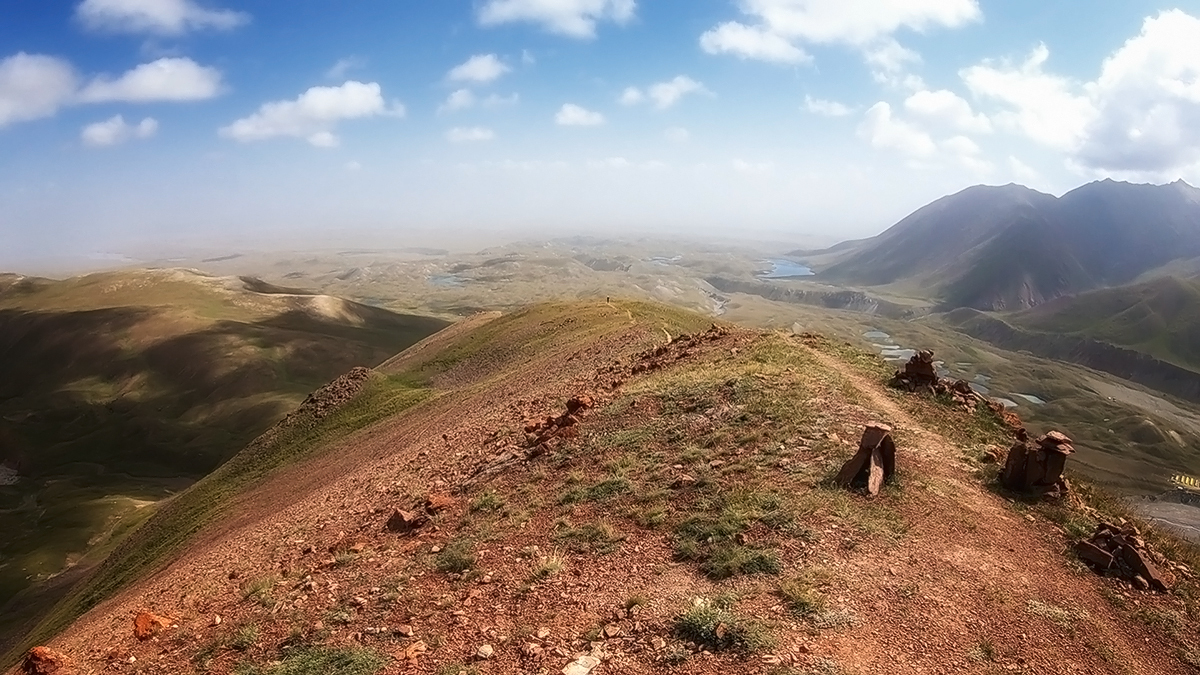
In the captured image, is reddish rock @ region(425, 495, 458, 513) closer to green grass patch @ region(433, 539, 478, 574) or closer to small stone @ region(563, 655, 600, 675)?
green grass patch @ region(433, 539, 478, 574)

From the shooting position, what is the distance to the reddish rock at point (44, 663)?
580 inches

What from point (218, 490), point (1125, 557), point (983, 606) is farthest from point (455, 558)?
point (218, 490)

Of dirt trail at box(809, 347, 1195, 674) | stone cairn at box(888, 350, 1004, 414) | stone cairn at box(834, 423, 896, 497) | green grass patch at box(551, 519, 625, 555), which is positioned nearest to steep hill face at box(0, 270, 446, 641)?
green grass patch at box(551, 519, 625, 555)

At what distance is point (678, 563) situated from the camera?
44.3 ft

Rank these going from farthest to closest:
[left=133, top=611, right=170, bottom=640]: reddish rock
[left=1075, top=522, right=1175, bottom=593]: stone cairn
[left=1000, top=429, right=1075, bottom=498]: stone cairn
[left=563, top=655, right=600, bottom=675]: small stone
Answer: [left=1000, top=429, right=1075, bottom=498]: stone cairn
[left=133, top=611, right=170, bottom=640]: reddish rock
[left=1075, top=522, right=1175, bottom=593]: stone cairn
[left=563, top=655, right=600, bottom=675]: small stone

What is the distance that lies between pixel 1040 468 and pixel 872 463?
4.43m

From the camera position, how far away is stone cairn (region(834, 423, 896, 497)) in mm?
15381

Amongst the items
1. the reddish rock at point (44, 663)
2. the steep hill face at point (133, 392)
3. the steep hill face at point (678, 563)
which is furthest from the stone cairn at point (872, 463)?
the steep hill face at point (133, 392)

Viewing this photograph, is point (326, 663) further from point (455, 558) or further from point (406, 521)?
point (406, 521)

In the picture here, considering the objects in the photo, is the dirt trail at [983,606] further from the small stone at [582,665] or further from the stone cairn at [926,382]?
the stone cairn at [926,382]

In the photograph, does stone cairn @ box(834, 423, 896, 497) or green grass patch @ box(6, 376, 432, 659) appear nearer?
stone cairn @ box(834, 423, 896, 497)

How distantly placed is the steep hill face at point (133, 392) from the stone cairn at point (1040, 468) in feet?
287

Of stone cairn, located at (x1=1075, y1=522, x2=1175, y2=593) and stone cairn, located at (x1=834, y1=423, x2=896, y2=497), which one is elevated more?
stone cairn, located at (x1=834, y1=423, x2=896, y2=497)

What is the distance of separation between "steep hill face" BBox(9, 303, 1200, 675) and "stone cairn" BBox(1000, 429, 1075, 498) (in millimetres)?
762
